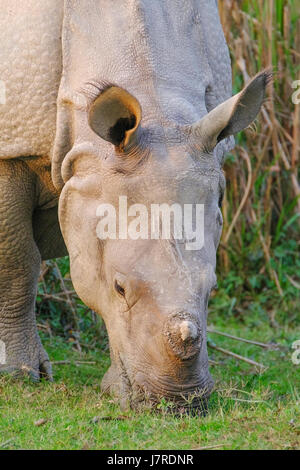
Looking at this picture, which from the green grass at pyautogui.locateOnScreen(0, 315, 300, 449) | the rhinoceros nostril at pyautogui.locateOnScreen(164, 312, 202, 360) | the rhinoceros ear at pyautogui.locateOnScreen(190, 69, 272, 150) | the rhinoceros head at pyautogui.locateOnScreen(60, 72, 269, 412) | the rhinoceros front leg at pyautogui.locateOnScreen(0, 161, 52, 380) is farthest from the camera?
the rhinoceros front leg at pyautogui.locateOnScreen(0, 161, 52, 380)

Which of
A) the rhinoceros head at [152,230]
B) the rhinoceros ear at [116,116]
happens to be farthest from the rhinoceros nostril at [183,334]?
the rhinoceros ear at [116,116]

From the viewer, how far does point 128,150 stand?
427 cm

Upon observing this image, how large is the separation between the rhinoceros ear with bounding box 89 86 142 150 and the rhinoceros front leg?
0.85 m

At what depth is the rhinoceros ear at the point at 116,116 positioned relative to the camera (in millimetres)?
4137

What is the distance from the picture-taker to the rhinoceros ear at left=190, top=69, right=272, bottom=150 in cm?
424

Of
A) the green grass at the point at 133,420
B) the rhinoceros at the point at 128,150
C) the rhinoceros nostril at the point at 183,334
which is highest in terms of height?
the rhinoceros at the point at 128,150

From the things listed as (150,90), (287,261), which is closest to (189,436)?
(150,90)

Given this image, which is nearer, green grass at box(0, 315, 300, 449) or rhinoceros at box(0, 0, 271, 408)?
green grass at box(0, 315, 300, 449)

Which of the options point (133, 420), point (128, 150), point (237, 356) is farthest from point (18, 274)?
point (237, 356)

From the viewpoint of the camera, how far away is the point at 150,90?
4438 mm

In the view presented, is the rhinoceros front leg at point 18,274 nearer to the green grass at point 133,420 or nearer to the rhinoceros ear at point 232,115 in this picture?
the green grass at point 133,420

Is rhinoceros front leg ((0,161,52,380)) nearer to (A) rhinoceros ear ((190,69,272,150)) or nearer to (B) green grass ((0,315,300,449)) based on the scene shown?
(B) green grass ((0,315,300,449))

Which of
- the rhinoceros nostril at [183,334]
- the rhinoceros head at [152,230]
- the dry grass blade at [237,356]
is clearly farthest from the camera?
the dry grass blade at [237,356]

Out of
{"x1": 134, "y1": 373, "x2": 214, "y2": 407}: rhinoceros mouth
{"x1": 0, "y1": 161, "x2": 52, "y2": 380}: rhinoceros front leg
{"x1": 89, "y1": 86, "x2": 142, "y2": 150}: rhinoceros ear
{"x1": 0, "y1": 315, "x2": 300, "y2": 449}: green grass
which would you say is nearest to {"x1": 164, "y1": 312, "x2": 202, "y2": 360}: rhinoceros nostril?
{"x1": 134, "y1": 373, "x2": 214, "y2": 407}: rhinoceros mouth
